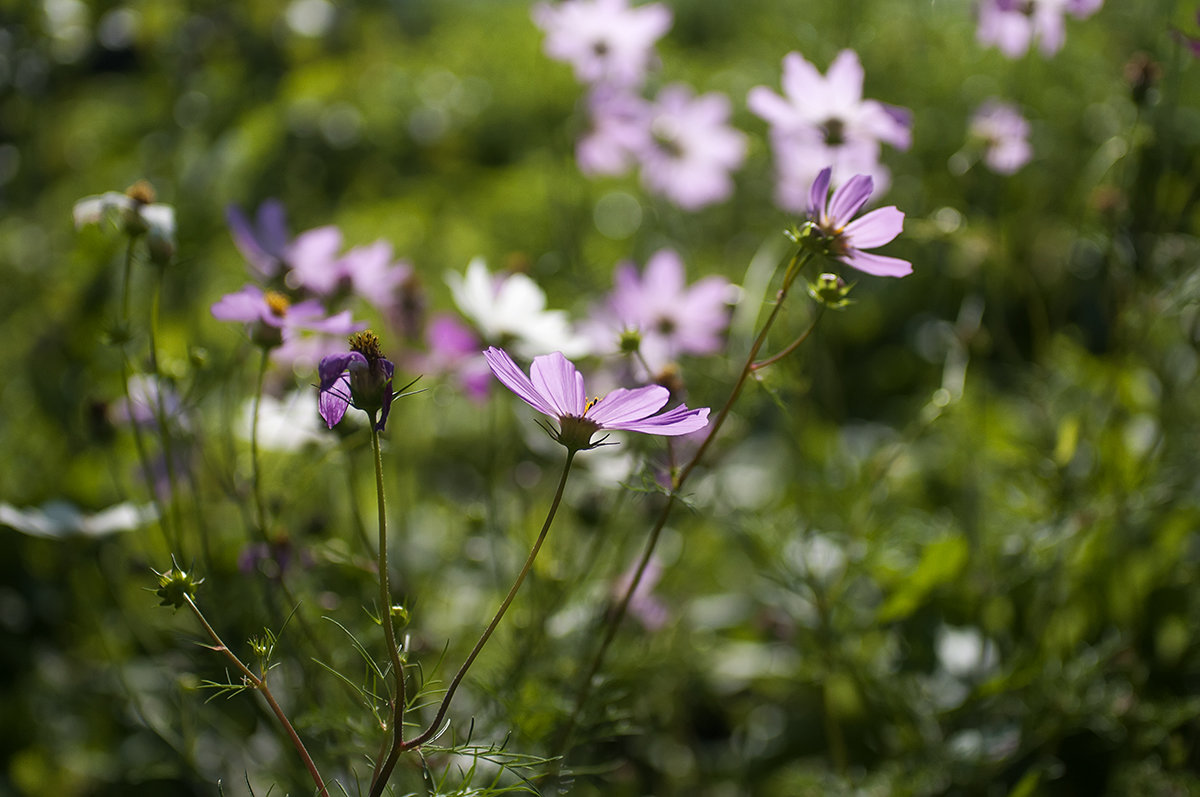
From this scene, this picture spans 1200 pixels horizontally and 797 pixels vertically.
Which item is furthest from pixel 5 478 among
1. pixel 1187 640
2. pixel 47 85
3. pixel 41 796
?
pixel 1187 640

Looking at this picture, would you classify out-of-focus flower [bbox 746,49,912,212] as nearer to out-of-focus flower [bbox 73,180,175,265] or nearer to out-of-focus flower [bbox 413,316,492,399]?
out-of-focus flower [bbox 413,316,492,399]

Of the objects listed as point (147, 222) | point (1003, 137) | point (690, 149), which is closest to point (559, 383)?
point (147, 222)

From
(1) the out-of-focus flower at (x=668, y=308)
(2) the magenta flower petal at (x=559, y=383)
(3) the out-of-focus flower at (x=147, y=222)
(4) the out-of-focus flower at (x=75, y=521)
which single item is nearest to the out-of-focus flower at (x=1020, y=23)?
(1) the out-of-focus flower at (x=668, y=308)

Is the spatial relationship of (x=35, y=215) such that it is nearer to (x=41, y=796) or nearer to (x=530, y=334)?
(x=41, y=796)

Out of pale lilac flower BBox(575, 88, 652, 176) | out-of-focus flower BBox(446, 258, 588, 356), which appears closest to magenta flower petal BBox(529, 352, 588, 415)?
out-of-focus flower BBox(446, 258, 588, 356)

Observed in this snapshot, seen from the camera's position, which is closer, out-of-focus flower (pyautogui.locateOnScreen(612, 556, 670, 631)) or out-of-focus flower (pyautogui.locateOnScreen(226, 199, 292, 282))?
out-of-focus flower (pyautogui.locateOnScreen(226, 199, 292, 282))

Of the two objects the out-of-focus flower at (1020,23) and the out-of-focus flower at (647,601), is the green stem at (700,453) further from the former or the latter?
the out-of-focus flower at (1020,23)
